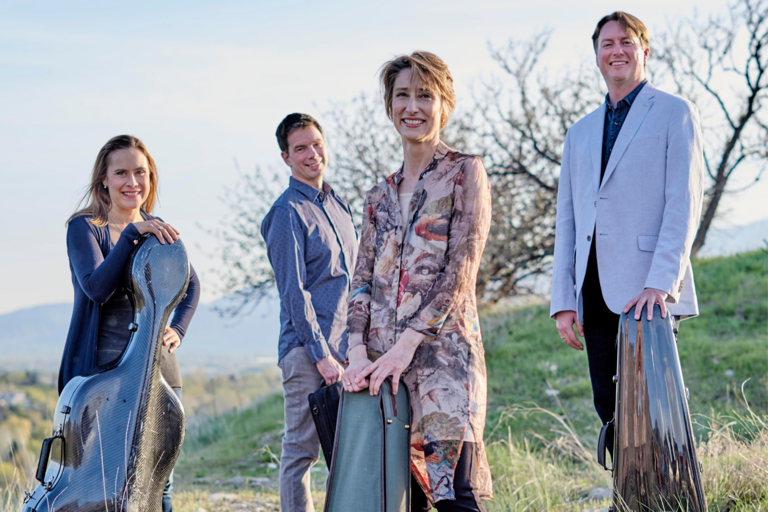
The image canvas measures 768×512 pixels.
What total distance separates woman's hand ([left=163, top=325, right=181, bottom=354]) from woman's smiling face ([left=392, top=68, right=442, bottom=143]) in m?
1.43

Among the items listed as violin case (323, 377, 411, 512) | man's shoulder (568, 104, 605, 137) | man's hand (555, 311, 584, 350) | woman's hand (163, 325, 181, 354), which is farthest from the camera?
woman's hand (163, 325, 181, 354)

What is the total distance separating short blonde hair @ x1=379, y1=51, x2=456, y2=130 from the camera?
2.22m

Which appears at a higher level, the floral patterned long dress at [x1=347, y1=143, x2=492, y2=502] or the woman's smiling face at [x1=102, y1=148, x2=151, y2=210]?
the woman's smiling face at [x1=102, y1=148, x2=151, y2=210]

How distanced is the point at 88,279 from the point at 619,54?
7.64 ft

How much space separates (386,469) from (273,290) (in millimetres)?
8922

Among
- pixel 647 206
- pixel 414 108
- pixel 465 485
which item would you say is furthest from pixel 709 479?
pixel 414 108

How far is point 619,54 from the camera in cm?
247

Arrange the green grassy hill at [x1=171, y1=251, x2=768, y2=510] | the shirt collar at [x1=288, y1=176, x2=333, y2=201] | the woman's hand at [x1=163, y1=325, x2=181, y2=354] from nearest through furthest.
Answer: the woman's hand at [x1=163, y1=325, x2=181, y2=354] < the shirt collar at [x1=288, y1=176, x2=333, y2=201] < the green grassy hill at [x1=171, y1=251, x2=768, y2=510]

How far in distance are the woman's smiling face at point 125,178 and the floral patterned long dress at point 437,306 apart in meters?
1.33

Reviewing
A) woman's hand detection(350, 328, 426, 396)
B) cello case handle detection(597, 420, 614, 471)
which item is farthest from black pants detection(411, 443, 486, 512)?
cello case handle detection(597, 420, 614, 471)

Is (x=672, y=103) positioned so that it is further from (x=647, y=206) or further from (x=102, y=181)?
(x=102, y=181)

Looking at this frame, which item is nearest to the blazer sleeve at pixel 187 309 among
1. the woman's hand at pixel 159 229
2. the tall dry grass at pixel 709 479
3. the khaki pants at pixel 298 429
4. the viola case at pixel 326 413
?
the woman's hand at pixel 159 229

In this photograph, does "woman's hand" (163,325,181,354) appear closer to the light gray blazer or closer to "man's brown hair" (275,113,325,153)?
"man's brown hair" (275,113,325,153)

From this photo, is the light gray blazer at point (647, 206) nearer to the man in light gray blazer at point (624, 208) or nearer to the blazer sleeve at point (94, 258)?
the man in light gray blazer at point (624, 208)
